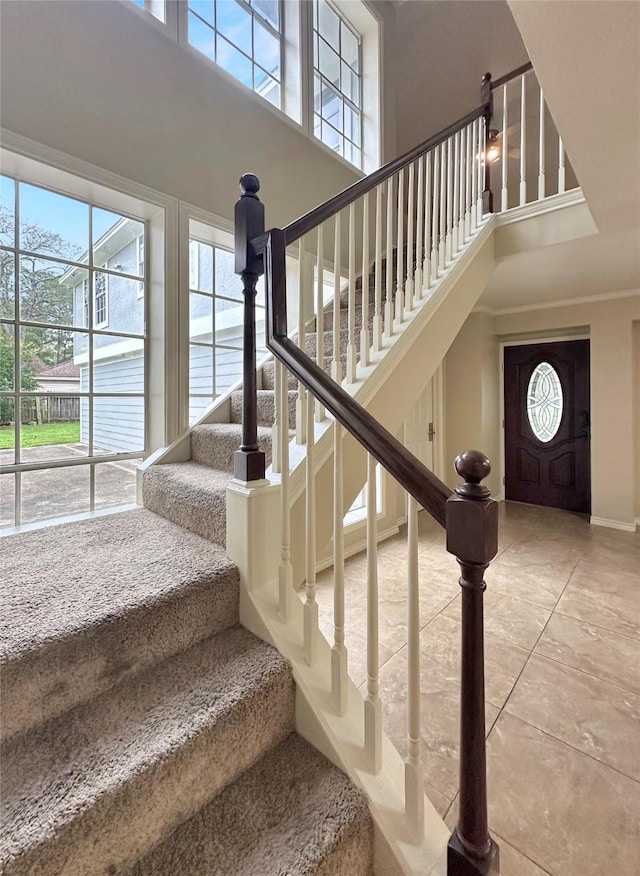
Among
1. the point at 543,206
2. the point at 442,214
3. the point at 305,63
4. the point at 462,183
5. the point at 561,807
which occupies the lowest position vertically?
the point at 561,807

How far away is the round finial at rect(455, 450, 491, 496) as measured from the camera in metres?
0.68

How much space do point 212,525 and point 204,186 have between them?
2034 millimetres

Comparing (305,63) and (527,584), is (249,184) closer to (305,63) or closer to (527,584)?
(305,63)

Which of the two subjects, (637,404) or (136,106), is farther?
(637,404)

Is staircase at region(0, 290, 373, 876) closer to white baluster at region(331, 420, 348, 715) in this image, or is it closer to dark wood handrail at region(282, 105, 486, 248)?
white baluster at region(331, 420, 348, 715)

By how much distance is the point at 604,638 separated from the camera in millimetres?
2012

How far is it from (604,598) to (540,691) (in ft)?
3.69

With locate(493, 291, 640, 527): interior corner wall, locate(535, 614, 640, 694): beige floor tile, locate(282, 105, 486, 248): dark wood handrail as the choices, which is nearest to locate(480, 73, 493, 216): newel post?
locate(282, 105, 486, 248): dark wood handrail

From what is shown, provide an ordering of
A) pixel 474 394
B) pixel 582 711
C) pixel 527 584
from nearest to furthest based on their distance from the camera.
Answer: pixel 582 711 → pixel 527 584 → pixel 474 394

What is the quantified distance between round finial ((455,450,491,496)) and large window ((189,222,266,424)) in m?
1.95

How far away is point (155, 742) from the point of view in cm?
84

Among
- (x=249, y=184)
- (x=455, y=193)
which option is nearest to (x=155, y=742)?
(x=249, y=184)

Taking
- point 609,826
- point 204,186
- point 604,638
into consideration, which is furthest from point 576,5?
point 604,638

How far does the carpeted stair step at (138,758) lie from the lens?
704 millimetres
